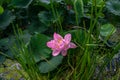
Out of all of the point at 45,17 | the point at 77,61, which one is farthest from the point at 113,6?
the point at 77,61

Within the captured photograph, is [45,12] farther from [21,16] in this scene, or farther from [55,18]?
[21,16]

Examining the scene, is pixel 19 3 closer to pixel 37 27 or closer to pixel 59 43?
pixel 37 27

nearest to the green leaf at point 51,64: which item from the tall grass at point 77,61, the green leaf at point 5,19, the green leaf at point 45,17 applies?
the tall grass at point 77,61

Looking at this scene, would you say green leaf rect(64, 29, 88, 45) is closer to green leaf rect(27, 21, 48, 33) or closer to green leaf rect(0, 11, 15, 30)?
green leaf rect(27, 21, 48, 33)

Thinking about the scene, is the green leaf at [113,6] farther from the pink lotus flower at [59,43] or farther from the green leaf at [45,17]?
the pink lotus flower at [59,43]

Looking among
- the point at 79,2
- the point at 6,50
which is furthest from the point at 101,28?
the point at 6,50

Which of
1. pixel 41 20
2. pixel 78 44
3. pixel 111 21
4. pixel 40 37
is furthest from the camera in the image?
pixel 111 21

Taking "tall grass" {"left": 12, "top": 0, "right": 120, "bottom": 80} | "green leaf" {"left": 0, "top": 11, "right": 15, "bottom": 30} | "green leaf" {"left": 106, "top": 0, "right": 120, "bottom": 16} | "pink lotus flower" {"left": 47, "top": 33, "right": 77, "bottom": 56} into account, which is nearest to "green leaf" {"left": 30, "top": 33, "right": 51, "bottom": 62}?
"tall grass" {"left": 12, "top": 0, "right": 120, "bottom": 80}
